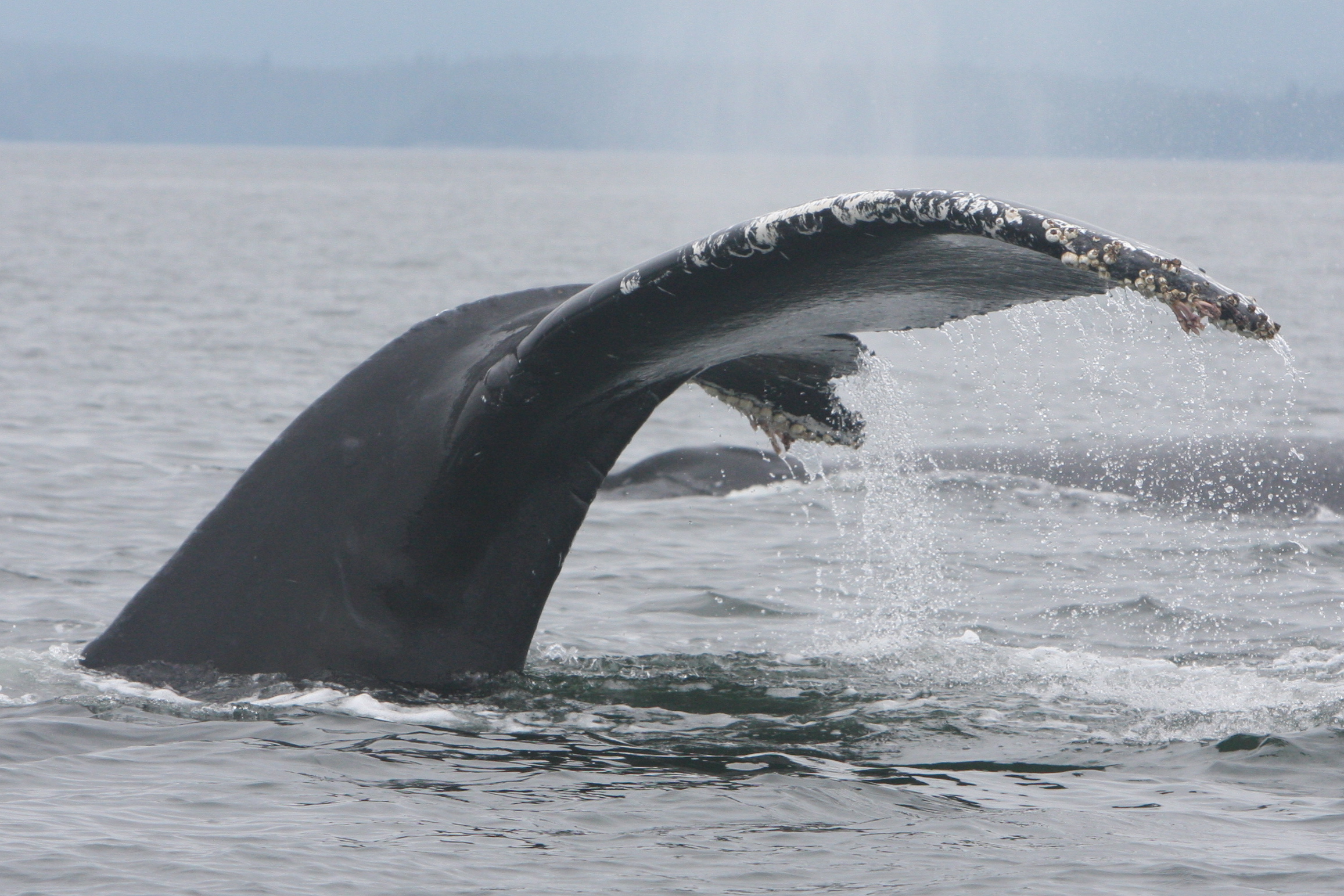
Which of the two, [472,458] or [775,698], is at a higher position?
[472,458]

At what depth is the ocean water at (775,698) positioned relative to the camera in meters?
4.55

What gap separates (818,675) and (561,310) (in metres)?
2.60

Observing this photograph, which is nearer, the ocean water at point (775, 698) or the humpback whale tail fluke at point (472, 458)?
the humpback whale tail fluke at point (472, 458)

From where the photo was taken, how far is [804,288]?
14.3 ft

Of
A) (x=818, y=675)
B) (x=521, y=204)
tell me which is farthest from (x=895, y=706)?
(x=521, y=204)

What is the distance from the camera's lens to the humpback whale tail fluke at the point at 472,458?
442 cm

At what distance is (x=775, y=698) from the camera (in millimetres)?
6254

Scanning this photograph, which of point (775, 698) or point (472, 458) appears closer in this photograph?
point (472, 458)

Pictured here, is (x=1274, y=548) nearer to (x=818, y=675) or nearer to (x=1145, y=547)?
(x=1145, y=547)

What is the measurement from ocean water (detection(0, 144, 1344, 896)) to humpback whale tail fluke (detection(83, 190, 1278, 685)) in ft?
0.92

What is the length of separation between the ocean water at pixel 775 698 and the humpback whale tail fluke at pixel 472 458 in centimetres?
28

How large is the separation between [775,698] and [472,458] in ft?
6.52

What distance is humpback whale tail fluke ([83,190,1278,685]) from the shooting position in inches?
174

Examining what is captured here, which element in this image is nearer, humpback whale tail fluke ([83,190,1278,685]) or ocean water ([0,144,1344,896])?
humpback whale tail fluke ([83,190,1278,685])
